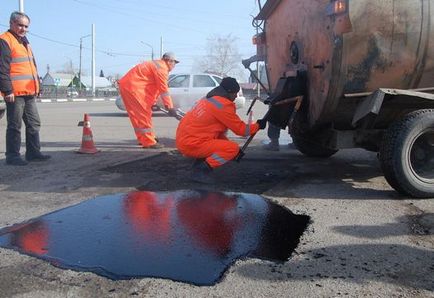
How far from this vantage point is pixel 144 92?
26.7 feet

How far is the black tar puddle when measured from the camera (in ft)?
10.2

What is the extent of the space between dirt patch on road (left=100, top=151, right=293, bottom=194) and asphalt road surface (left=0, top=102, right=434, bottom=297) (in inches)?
0.5

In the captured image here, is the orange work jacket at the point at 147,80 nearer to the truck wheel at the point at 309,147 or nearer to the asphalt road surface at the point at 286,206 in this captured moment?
the asphalt road surface at the point at 286,206

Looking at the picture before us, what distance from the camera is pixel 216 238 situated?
3645mm

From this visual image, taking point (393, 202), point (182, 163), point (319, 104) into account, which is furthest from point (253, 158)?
point (393, 202)

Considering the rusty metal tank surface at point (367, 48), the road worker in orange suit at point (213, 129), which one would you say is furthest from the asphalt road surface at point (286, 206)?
the rusty metal tank surface at point (367, 48)

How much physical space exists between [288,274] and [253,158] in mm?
4346

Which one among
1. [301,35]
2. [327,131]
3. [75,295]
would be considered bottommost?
[75,295]

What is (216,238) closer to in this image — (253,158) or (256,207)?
(256,207)

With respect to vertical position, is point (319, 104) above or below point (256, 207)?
above

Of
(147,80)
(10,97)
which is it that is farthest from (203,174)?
(147,80)

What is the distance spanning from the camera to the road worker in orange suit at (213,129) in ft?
17.8

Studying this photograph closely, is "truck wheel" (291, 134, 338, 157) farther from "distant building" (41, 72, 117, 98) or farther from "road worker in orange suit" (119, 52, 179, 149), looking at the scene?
"distant building" (41, 72, 117, 98)

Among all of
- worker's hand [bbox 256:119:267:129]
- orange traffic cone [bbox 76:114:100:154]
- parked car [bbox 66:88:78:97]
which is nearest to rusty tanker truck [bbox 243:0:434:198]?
worker's hand [bbox 256:119:267:129]
